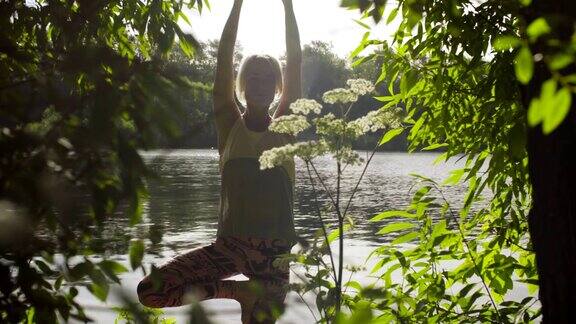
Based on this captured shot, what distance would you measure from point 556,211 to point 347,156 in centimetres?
100

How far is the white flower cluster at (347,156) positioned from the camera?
2867 millimetres

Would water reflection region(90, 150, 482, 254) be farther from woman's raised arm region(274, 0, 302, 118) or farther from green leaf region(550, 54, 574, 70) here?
woman's raised arm region(274, 0, 302, 118)

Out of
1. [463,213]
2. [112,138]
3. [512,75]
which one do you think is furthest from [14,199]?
[463,213]

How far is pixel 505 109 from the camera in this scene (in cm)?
298

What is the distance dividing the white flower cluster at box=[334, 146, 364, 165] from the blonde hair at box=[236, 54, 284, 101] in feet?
4.95

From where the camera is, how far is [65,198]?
4.24 ft

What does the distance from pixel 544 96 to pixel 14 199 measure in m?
0.91

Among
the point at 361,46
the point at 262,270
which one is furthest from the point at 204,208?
the point at 361,46

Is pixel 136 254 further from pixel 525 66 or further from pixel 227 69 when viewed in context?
pixel 227 69

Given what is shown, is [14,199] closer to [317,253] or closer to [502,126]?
[317,253]

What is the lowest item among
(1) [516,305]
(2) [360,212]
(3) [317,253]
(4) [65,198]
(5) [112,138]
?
Result: (2) [360,212]

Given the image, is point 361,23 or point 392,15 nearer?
point 392,15

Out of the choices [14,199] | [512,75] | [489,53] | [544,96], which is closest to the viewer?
[544,96]

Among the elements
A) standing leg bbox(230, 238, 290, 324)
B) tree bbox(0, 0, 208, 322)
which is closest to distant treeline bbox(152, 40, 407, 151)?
tree bbox(0, 0, 208, 322)
